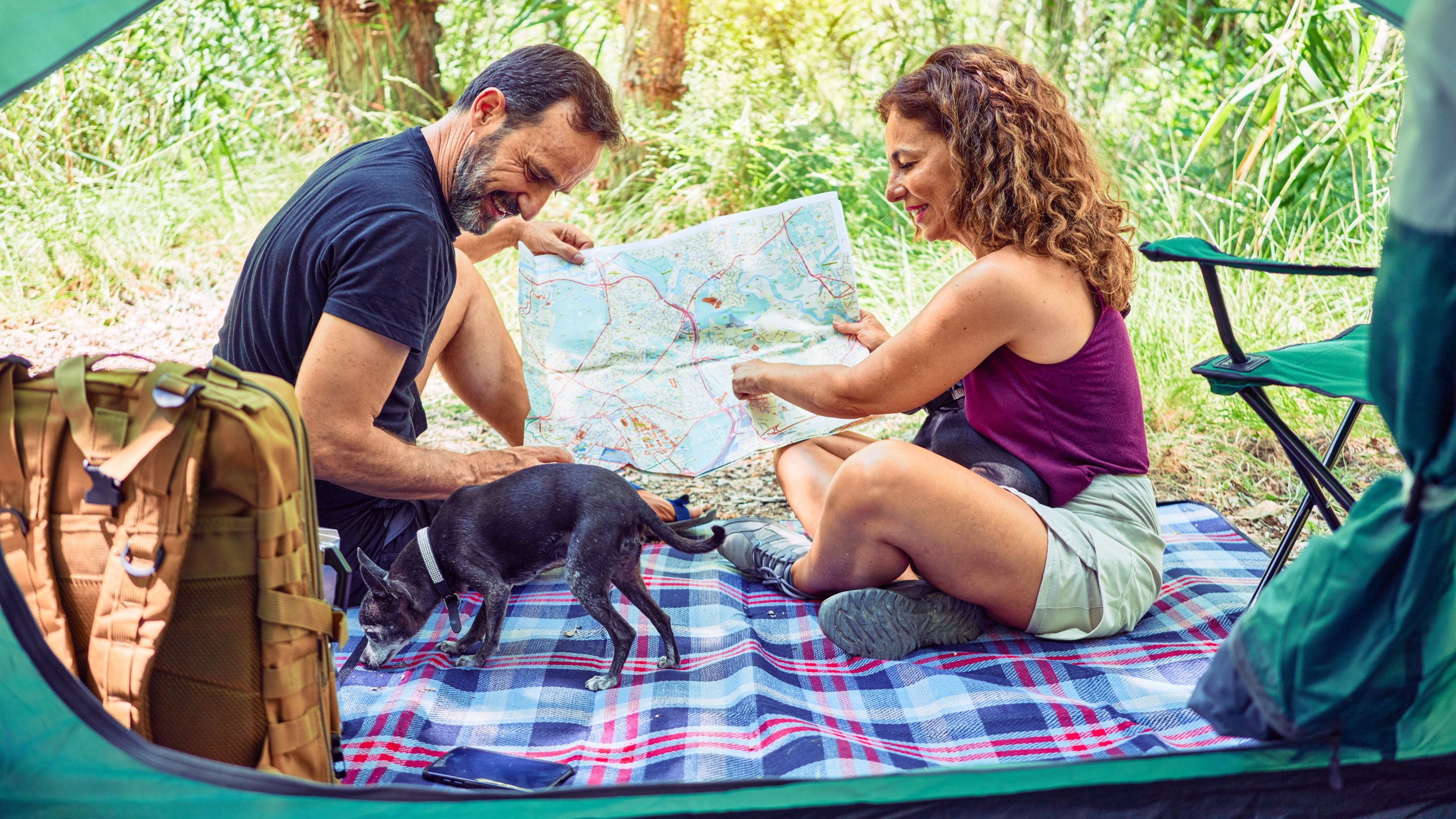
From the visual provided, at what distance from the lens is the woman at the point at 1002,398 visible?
7.78ft

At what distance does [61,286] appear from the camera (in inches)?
Answer: 216

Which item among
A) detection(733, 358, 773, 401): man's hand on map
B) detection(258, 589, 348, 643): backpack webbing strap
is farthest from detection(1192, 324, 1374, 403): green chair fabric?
detection(258, 589, 348, 643): backpack webbing strap

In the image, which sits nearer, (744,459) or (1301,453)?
(1301,453)

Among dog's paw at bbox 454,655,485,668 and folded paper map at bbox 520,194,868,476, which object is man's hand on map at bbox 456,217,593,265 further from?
dog's paw at bbox 454,655,485,668

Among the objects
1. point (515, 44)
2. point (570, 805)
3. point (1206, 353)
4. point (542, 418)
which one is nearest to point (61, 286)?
point (515, 44)

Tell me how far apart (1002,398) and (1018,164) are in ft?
1.92

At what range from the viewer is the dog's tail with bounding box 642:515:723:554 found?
2.38 m

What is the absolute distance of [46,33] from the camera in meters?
1.56

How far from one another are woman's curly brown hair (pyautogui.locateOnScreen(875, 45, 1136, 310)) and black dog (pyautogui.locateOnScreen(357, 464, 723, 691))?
1139 mm

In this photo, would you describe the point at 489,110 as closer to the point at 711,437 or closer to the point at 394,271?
the point at 394,271

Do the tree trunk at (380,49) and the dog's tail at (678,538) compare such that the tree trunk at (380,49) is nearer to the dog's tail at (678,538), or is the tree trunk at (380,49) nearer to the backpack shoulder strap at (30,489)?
the dog's tail at (678,538)

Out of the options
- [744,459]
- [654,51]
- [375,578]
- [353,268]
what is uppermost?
[654,51]

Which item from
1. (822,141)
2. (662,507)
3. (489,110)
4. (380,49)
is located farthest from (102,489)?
(380,49)

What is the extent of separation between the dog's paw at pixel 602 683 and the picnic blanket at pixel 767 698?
0.02 metres
